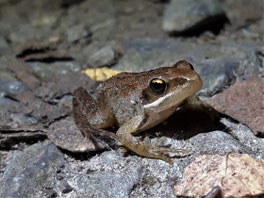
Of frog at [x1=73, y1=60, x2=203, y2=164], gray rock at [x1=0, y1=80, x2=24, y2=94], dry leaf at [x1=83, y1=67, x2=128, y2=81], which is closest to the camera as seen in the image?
frog at [x1=73, y1=60, x2=203, y2=164]

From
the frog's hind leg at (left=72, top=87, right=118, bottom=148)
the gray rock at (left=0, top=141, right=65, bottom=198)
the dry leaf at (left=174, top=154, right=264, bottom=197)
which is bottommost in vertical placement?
the gray rock at (left=0, top=141, right=65, bottom=198)

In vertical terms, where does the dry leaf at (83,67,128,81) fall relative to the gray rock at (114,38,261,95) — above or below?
below

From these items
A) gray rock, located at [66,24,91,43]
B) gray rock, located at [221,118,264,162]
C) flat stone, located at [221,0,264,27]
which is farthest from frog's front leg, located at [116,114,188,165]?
flat stone, located at [221,0,264,27]

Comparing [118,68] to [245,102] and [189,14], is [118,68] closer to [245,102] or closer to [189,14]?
[189,14]

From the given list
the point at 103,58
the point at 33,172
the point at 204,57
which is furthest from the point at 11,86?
the point at 204,57

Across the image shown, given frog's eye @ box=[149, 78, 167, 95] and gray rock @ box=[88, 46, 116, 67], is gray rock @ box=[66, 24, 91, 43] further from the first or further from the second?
frog's eye @ box=[149, 78, 167, 95]

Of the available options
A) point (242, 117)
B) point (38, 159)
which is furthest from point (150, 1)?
point (38, 159)
